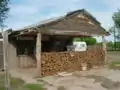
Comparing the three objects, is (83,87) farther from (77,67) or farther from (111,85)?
(77,67)

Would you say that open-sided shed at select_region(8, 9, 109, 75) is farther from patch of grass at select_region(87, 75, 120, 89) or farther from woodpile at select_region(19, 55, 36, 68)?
patch of grass at select_region(87, 75, 120, 89)

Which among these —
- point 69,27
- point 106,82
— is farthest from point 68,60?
point 106,82

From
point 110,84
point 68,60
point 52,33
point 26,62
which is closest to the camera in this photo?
point 110,84

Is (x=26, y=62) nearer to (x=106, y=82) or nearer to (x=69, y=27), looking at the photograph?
(x=69, y=27)

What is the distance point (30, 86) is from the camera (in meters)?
12.3

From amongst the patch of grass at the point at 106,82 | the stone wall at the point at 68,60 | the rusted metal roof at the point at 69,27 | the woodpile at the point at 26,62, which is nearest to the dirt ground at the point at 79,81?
the patch of grass at the point at 106,82

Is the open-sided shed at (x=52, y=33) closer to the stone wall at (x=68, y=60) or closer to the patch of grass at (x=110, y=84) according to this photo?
the stone wall at (x=68, y=60)

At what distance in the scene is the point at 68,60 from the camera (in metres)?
17.0

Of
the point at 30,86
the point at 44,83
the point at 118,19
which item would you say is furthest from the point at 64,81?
the point at 118,19

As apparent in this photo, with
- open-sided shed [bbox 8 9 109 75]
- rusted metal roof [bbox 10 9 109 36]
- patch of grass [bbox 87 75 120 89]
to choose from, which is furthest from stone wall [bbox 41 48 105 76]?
patch of grass [bbox 87 75 120 89]

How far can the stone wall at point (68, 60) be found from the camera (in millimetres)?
15672

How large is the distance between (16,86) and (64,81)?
2710 mm

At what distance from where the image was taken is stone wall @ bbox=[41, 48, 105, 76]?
15672 mm

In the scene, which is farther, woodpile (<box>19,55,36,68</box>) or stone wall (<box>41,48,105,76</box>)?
woodpile (<box>19,55,36,68</box>)
